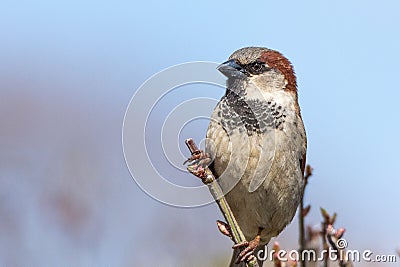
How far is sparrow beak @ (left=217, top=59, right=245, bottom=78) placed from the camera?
9.87ft

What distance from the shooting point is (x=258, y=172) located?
2.89 meters

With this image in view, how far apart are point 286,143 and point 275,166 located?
0.36 ft

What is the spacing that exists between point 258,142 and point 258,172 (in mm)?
123

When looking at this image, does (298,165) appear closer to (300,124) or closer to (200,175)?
(300,124)

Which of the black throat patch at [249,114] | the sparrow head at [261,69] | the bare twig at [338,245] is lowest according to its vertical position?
the bare twig at [338,245]

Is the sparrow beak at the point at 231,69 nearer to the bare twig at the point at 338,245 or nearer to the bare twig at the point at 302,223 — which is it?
the bare twig at the point at 302,223

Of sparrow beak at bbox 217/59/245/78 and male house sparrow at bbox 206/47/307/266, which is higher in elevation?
sparrow beak at bbox 217/59/245/78

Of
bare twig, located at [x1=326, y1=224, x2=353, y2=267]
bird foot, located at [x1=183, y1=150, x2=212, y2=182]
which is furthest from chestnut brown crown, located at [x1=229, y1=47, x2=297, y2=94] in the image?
bare twig, located at [x1=326, y1=224, x2=353, y2=267]

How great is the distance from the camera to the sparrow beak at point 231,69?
9.87 ft

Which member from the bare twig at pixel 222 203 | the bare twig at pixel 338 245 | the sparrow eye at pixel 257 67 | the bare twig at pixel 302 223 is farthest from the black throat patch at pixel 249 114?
the bare twig at pixel 338 245

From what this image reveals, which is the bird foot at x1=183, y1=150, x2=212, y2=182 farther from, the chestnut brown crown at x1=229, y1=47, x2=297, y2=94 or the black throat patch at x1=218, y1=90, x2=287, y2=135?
the chestnut brown crown at x1=229, y1=47, x2=297, y2=94

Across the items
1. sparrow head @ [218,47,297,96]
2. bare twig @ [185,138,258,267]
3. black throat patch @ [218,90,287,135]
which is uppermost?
sparrow head @ [218,47,297,96]

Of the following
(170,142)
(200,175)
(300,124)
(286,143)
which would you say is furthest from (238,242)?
(300,124)

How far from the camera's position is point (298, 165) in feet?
10.1
